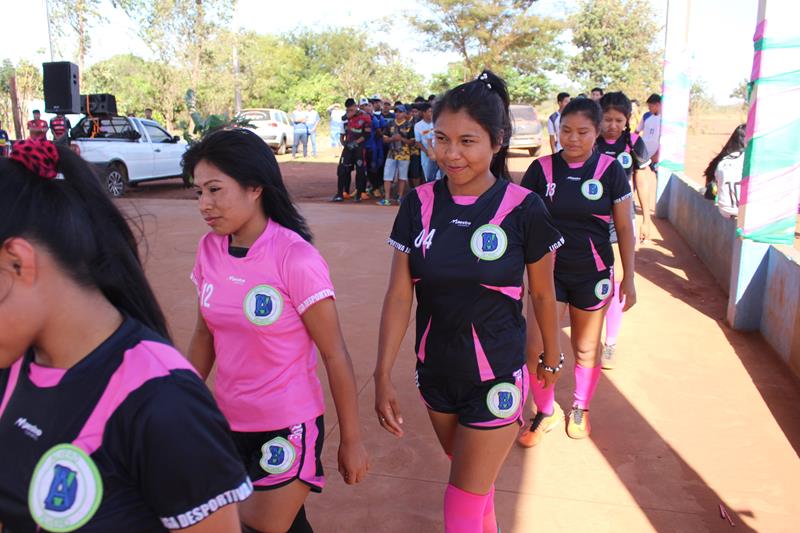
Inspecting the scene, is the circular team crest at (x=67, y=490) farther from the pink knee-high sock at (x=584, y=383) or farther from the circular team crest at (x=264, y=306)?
the pink knee-high sock at (x=584, y=383)

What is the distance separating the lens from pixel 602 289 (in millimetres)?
3910

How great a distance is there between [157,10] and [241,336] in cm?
3011

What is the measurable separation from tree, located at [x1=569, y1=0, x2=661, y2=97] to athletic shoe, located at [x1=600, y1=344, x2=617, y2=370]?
39.0 metres

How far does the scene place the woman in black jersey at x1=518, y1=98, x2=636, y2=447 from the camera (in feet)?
12.5

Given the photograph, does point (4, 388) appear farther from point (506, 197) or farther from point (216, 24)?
point (216, 24)

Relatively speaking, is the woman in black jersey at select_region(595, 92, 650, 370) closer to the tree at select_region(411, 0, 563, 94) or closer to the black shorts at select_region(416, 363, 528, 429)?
the black shorts at select_region(416, 363, 528, 429)

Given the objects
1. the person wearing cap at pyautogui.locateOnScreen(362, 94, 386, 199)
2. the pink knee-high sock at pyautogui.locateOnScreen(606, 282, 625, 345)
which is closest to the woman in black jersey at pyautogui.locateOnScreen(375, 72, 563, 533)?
the pink knee-high sock at pyautogui.locateOnScreen(606, 282, 625, 345)

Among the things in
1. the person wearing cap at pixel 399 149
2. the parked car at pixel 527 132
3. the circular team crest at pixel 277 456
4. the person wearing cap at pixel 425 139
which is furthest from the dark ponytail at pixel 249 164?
the parked car at pixel 527 132

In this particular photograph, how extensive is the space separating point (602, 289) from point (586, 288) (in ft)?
0.30

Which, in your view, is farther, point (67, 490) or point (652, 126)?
point (652, 126)

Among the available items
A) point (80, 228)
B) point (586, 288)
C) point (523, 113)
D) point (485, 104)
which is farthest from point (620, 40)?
point (80, 228)

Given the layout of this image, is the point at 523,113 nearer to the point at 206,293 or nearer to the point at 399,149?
the point at 399,149

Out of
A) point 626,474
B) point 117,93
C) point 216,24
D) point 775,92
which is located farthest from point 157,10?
point 626,474

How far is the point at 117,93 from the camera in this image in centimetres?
3534
